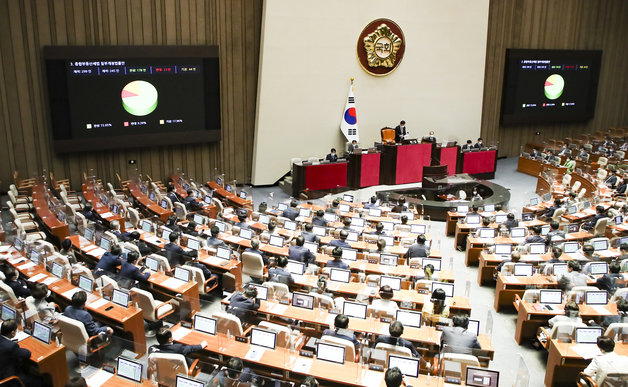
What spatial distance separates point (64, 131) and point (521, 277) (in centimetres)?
1239

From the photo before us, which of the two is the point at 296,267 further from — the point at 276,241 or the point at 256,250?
the point at 276,241

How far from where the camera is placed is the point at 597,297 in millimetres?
7727


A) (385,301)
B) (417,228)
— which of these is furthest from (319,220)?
(385,301)

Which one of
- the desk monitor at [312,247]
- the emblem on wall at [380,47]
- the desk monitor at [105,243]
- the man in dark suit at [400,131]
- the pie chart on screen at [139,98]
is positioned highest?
the emblem on wall at [380,47]

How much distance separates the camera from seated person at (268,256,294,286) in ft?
27.2

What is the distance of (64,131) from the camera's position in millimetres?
14805

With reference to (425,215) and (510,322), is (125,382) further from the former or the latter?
(425,215)

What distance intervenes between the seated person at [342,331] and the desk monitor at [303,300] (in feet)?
2.50

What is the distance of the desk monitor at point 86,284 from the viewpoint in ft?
25.6

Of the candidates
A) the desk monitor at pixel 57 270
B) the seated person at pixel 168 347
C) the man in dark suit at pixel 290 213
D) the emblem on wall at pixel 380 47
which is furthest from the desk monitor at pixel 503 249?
the emblem on wall at pixel 380 47

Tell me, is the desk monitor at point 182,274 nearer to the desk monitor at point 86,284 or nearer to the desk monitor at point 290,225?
the desk monitor at point 86,284

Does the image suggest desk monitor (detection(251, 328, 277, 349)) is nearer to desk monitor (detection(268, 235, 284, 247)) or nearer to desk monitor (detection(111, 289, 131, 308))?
desk monitor (detection(111, 289, 131, 308))

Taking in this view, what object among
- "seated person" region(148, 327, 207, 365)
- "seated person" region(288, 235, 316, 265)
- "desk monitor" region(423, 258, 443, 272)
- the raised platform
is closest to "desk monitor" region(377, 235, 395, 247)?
"desk monitor" region(423, 258, 443, 272)

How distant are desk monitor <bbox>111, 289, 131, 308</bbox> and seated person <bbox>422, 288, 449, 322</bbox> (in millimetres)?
4075
